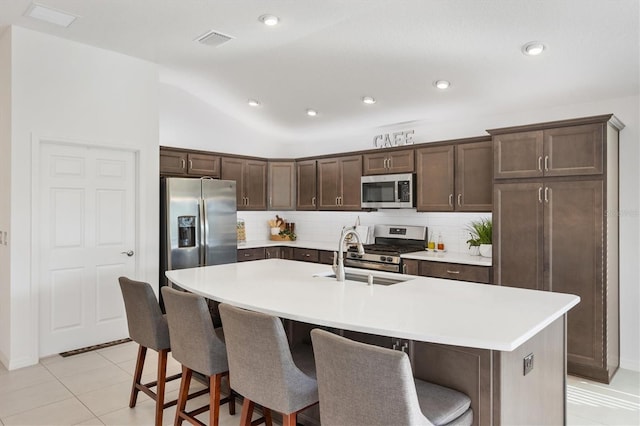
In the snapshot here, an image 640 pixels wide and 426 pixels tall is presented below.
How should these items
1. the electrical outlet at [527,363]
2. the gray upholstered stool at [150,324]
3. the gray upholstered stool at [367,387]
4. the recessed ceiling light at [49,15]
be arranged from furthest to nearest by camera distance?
the recessed ceiling light at [49,15]
the gray upholstered stool at [150,324]
the electrical outlet at [527,363]
the gray upholstered stool at [367,387]

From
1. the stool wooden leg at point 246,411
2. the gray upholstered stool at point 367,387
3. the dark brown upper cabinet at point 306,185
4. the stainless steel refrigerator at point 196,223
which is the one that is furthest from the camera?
the dark brown upper cabinet at point 306,185

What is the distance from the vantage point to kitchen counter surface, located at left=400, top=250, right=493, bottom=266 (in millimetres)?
4105

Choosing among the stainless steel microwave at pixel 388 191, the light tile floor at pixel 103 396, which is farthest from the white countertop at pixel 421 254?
the light tile floor at pixel 103 396

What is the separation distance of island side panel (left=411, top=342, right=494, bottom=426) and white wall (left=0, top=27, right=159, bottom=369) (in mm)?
3402

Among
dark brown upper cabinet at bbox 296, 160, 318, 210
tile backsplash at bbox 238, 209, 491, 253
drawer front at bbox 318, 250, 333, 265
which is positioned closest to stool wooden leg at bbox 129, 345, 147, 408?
drawer front at bbox 318, 250, 333, 265

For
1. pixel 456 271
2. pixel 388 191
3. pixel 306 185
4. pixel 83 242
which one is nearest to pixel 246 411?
pixel 456 271

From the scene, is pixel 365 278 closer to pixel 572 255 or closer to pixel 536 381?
pixel 536 381

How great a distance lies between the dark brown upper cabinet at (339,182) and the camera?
5.59 m

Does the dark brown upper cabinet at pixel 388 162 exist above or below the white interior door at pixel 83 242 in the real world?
above

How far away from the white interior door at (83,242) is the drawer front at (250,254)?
1.44 m

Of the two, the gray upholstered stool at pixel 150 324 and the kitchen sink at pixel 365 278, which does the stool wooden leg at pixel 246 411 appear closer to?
the gray upholstered stool at pixel 150 324

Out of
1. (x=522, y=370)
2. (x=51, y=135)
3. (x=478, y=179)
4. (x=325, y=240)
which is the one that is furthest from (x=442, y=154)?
(x=51, y=135)

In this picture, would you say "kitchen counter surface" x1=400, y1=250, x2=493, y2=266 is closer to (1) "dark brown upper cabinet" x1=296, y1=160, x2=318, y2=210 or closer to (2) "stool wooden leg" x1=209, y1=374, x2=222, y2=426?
(1) "dark brown upper cabinet" x1=296, y1=160, x2=318, y2=210

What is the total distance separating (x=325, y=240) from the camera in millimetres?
6289
